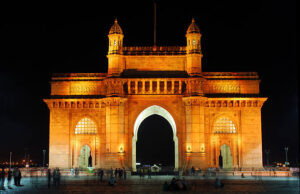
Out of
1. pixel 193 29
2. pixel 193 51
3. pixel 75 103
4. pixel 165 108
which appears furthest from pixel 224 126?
pixel 75 103

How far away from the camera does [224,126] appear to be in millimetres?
67812

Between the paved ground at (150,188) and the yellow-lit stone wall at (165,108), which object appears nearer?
the paved ground at (150,188)

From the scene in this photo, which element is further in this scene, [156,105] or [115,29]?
[115,29]

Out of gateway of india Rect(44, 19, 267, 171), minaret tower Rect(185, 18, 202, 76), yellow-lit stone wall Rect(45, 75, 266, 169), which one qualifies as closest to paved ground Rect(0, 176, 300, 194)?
yellow-lit stone wall Rect(45, 75, 266, 169)

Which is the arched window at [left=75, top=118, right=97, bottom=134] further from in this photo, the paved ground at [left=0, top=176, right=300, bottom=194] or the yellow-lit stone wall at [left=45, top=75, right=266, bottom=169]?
the paved ground at [left=0, top=176, right=300, bottom=194]

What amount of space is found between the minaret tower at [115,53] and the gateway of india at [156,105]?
0.44ft

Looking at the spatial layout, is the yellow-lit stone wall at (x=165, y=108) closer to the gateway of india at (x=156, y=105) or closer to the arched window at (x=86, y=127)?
the gateway of india at (x=156, y=105)

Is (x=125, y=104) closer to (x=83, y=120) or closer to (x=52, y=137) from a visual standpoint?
(x=83, y=120)

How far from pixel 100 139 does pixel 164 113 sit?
395 inches

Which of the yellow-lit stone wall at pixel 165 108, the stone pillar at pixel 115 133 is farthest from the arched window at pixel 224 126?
the stone pillar at pixel 115 133

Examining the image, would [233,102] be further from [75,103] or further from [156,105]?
[75,103]

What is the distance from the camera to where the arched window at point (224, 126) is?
67625mm

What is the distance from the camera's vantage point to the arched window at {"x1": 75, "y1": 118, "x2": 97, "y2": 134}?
68000mm

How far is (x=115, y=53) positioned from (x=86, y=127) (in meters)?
11.1
